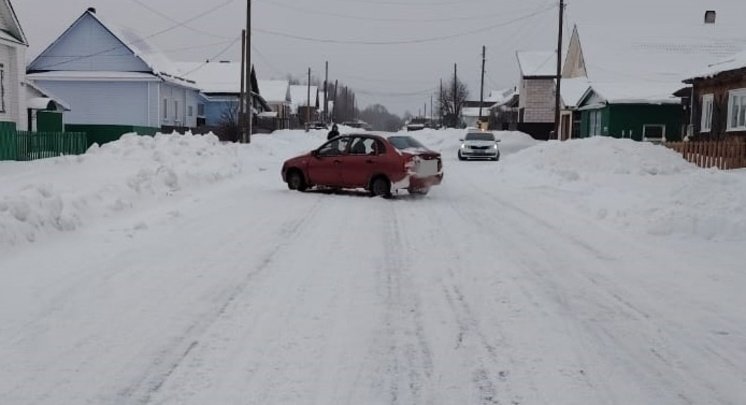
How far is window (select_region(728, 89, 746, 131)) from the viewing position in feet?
87.4

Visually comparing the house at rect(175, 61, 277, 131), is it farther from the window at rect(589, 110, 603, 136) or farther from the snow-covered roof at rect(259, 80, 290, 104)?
the window at rect(589, 110, 603, 136)

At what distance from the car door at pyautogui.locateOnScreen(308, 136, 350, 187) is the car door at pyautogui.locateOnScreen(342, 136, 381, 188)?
0.16m

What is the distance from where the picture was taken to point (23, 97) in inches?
1190

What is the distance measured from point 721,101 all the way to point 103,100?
3359 centimetres

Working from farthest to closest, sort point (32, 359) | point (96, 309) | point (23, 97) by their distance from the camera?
point (23, 97)
point (96, 309)
point (32, 359)

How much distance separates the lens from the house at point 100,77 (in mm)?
43375

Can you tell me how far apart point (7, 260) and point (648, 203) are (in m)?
10.8

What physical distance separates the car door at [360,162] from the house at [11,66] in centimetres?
1707

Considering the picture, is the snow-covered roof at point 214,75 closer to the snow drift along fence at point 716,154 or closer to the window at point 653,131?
the window at point 653,131

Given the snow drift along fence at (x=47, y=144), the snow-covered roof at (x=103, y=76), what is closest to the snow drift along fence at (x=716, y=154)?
the snow drift along fence at (x=47, y=144)

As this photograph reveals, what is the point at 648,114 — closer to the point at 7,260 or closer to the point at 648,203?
the point at 648,203

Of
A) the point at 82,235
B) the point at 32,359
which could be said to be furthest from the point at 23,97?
the point at 32,359

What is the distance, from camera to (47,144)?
26266 millimetres

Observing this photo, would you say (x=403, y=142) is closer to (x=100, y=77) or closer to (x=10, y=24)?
(x=10, y=24)
